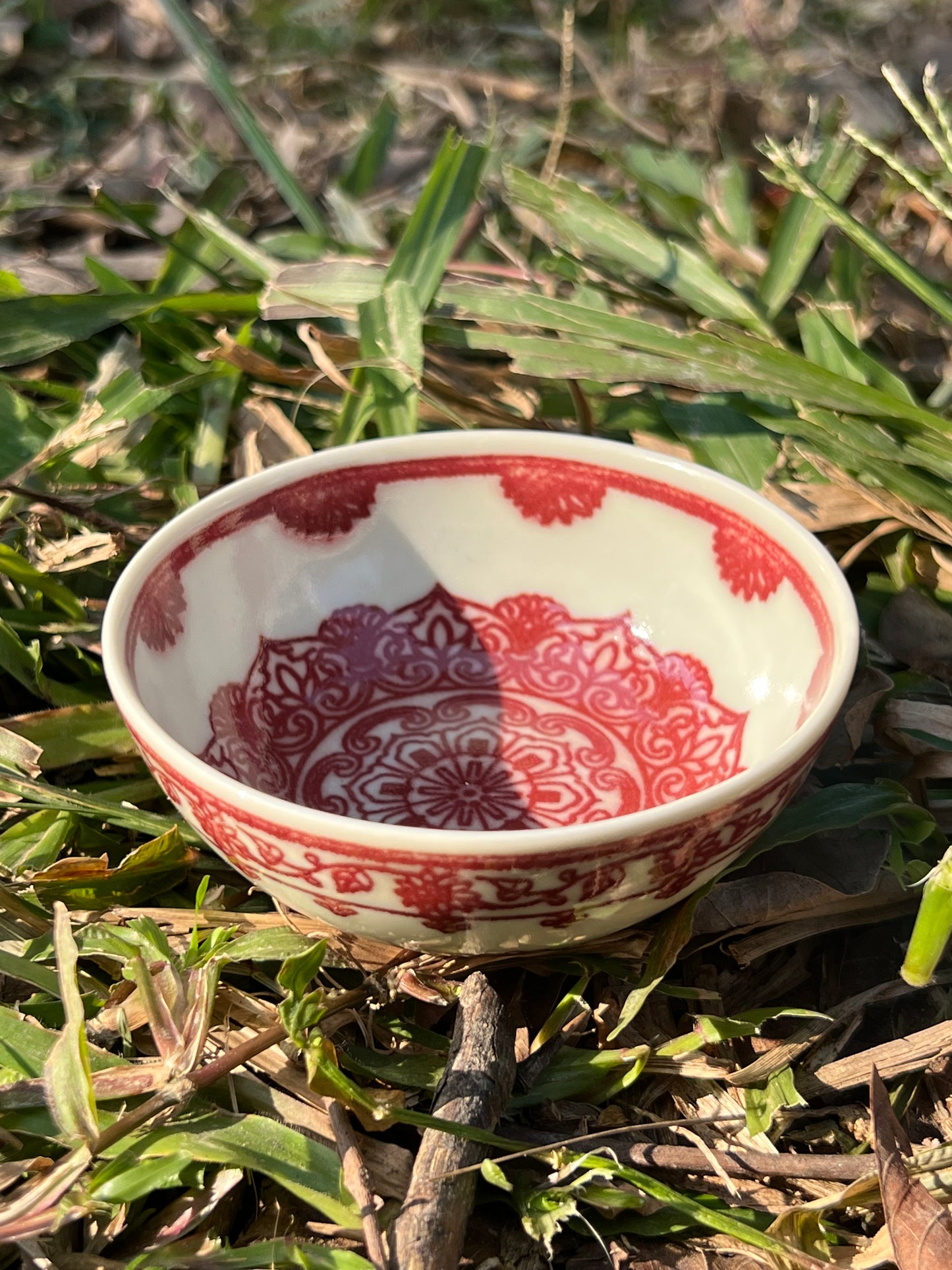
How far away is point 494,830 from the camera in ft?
4.22

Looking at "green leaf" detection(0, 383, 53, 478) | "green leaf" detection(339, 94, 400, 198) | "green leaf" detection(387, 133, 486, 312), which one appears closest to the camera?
"green leaf" detection(0, 383, 53, 478)

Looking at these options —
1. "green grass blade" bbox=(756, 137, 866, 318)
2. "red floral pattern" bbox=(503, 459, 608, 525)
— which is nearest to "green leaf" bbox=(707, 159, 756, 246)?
"green grass blade" bbox=(756, 137, 866, 318)

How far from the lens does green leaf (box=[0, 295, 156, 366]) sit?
1.61 metres

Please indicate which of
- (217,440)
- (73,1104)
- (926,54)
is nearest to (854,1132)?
(73,1104)

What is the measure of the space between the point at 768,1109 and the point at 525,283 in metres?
1.25

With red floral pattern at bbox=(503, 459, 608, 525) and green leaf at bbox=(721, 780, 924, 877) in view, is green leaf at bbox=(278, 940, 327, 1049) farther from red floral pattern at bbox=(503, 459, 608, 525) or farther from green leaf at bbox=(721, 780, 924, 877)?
red floral pattern at bbox=(503, 459, 608, 525)

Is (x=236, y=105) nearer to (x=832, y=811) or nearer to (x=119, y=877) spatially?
(x=119, y=877)

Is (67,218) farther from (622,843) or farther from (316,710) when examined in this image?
(622,843)

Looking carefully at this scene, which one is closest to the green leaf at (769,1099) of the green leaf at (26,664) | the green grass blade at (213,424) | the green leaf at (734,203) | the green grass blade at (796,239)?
the green leaf at (26,664)

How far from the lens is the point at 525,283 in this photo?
1898mm

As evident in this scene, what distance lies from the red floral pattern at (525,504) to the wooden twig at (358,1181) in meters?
0.52

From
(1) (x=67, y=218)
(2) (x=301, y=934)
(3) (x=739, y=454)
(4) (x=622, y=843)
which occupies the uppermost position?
(4) (x=622, y=843)

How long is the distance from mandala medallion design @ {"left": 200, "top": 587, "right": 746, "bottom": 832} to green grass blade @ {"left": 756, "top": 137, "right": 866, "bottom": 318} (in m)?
0.65

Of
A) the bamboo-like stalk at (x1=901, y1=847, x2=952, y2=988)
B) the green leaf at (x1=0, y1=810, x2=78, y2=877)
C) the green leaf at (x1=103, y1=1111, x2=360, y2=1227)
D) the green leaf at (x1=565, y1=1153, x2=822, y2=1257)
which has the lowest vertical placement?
the green leaf at (x1=0, y1=810, x2=78, y2=877)
